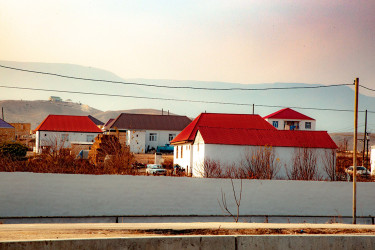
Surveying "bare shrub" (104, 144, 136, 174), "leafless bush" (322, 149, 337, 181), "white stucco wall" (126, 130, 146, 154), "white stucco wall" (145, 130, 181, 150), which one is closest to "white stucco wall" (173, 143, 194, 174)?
"bare shrub" (104, 144, 136, 174)

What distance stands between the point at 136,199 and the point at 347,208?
11300 millimetres

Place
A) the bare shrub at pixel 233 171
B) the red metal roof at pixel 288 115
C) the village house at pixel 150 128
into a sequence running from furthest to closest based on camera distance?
1. the red metal roof at pixel 288 115
2. the village house at pixel 150 128
3. the bare shrub at pixel 233 171

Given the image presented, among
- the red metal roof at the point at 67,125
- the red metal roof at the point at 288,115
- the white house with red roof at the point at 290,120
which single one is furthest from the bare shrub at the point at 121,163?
the red metal roof at the point at 288,115

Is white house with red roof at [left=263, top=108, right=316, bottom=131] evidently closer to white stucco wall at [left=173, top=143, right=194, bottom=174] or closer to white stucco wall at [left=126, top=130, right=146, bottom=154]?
white stucco wall at [left=126, top=130, right=146, bottom=154]

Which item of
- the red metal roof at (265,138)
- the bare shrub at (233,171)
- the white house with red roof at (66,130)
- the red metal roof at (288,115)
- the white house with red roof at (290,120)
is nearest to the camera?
the bare shrub at (233,171)

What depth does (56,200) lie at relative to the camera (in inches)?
858

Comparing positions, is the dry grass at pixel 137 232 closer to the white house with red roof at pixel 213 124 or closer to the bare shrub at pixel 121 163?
the bare shrub at pixel 121 163

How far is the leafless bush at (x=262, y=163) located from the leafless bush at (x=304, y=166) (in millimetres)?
1103

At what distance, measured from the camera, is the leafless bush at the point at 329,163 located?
108ft

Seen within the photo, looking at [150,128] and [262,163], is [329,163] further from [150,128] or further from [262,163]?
[150,128]

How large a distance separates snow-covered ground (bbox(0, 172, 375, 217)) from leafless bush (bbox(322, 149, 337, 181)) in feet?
24.9

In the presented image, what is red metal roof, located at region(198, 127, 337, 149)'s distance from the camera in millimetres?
34250

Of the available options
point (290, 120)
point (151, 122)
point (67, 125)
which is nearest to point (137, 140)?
point (151, 122)

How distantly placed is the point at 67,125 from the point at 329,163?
43032mm
